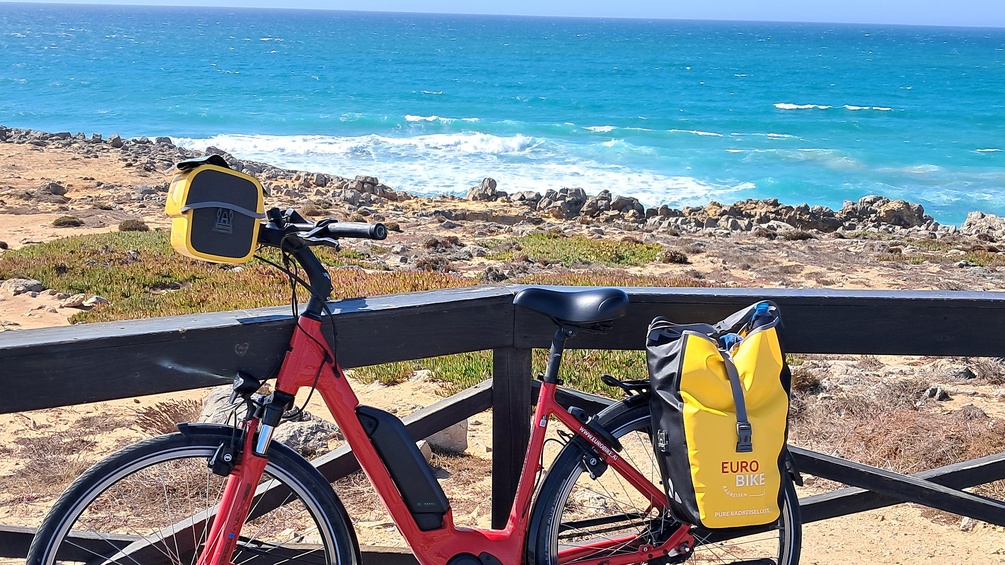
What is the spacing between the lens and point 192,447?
2525 mm

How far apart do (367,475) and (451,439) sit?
9.32 ft

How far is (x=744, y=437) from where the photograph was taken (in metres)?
2.66

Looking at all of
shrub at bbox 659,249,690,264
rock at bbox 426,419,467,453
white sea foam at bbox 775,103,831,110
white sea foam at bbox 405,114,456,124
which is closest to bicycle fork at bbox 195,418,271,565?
rock at bbox 426,419,467,453

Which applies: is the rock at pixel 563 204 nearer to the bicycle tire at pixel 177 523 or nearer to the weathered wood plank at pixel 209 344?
the weathered wood plank at pixel 209 344

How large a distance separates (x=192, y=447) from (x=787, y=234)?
77.3 ft

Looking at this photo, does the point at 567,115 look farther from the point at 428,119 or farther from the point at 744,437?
the point at 744,437

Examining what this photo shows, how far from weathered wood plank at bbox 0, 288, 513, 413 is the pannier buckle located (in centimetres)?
89

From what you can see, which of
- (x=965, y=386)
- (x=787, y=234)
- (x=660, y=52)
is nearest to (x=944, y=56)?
(x=660, y=52)

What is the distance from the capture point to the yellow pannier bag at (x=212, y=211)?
2.33 metres

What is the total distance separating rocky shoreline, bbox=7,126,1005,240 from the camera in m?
25.7

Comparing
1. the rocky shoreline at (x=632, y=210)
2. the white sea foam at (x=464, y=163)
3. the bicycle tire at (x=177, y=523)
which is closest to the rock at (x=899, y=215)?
the rocky shoreline at (x=632, y=210)

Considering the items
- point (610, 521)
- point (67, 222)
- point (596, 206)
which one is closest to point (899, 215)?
point (596, 206)

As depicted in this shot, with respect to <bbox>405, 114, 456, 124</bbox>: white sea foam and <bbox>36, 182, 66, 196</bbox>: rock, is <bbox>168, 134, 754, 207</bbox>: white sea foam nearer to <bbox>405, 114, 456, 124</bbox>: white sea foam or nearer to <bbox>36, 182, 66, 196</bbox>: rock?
<bbox>405, 114, 456, 124</bbox>: white sea foam

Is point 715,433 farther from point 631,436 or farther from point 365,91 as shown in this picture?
point 365,91
